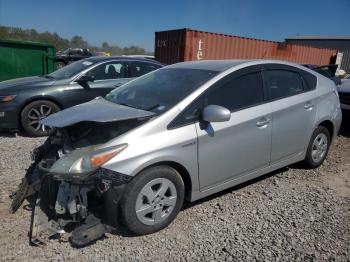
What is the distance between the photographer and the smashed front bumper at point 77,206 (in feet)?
9.38

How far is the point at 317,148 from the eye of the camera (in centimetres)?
480

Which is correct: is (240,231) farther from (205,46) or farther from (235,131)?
(205,46)

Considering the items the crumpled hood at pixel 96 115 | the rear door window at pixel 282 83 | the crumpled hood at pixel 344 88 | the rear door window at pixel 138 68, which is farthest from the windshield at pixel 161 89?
the crumpled hood at pixel 344 88

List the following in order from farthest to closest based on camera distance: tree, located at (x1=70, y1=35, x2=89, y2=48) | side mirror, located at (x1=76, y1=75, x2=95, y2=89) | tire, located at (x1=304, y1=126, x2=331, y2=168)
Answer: tree, located at (x1=70, y1=35, x2=89, y2=48) → side mirror, located at (x1=76, y1=75, x2=95, y2=89) → tire, located at (x1=304, y1=126, x2=331, y2=168)

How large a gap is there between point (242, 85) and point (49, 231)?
2.43 meters

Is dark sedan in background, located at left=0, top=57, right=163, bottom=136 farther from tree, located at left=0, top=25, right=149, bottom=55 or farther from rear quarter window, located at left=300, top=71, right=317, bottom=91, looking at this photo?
tree, located at left=0, top=25, right=149, bottom=55

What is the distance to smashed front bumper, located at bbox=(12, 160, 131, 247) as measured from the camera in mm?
2859

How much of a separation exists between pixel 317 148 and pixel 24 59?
311 inches

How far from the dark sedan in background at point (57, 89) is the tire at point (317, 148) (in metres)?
3.97

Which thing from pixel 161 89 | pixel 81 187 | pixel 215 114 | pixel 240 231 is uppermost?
pixel 161 89

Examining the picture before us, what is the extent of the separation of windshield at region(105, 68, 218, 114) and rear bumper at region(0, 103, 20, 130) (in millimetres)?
2791

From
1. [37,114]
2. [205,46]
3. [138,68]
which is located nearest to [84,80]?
[37,114]

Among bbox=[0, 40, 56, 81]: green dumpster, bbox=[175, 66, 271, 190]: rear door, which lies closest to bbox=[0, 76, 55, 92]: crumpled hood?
bbox=[0, 40, 56, 81]: green dumpster

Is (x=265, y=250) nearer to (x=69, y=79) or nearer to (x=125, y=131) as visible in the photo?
(x=125, y=131)
